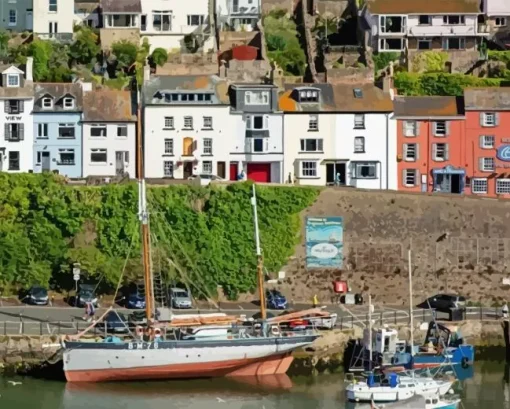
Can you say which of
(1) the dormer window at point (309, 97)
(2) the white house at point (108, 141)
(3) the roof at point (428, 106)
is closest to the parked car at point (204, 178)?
(2) the white house at point (108, 141)

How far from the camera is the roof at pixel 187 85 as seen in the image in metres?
78.8

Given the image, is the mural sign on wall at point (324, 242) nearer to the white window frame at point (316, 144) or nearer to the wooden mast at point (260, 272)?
the wooden mast at point (260, 272)

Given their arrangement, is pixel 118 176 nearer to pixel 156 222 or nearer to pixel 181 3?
pixel 156 222

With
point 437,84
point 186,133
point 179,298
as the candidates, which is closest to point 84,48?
point 186,133

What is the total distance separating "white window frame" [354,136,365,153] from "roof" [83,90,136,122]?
8.86m

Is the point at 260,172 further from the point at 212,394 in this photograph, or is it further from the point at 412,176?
the point at 212,394

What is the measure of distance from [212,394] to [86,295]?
912 cm

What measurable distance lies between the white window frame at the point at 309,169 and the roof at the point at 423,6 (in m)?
16.5

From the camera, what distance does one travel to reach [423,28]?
93.4m

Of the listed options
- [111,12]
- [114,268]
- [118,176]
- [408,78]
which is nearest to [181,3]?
[111,12]

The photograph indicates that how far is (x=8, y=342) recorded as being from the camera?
6344 centimetres

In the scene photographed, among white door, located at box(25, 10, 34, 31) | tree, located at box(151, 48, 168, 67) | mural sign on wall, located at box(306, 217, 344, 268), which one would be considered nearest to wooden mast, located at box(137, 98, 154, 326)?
mural sign on wall, located at box(306, 217, 344, 268)

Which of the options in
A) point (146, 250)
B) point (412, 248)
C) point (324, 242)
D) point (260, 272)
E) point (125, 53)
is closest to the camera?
point (146, 250)

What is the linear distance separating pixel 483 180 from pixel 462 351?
54.4 ft
